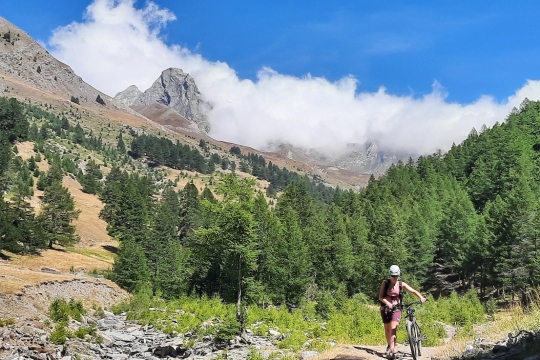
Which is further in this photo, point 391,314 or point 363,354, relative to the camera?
point 363,354

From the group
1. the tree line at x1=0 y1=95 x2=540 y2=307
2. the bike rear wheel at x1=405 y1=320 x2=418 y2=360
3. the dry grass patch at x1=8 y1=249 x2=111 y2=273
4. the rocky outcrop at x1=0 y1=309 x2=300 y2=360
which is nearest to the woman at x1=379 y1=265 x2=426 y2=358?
the bike rear wheel at x1=405 y1=320 x2=418 y2=360

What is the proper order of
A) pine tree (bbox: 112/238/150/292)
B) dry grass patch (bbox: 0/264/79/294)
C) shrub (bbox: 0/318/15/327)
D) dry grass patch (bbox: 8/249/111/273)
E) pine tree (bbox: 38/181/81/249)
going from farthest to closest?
pine tree (bbox: 38/181/81/249), dry grass patch (bbox: 8/249/111/273), pine tree (bbox: 112/238/150/292), dry grass patch (bbox: 0/264/79/294), shrub (bbox: 0/318/15/327)

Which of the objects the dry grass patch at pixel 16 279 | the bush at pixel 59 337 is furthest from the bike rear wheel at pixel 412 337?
the dry grass patch at pixel 16 279

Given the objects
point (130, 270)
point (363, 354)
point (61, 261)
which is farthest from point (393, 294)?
point (61, 261)

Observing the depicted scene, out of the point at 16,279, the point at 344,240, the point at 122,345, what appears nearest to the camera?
the point at 122,345

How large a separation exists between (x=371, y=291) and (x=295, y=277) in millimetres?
10422

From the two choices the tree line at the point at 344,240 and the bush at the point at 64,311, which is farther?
the tree line at the point at 344,240

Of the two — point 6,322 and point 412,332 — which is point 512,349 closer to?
point 412,332

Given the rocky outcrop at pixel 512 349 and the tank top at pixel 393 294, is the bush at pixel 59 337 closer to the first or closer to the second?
the tank top at pixel 393 294

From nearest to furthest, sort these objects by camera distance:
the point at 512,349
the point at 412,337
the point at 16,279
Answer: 1. the point at 512,349
2. the point at 412,337
3. the point at 16,279

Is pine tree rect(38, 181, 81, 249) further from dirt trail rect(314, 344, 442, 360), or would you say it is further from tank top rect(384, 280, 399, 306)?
tank top rect(384, 280, 399, 306)

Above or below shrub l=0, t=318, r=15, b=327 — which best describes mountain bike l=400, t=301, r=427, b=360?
above

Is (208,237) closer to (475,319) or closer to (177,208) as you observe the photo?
(475,319)

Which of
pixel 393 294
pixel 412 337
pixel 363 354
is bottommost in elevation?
pixel 363 354
